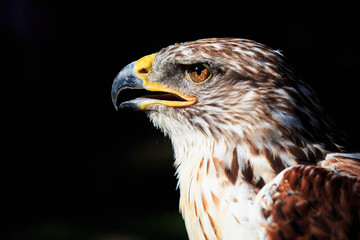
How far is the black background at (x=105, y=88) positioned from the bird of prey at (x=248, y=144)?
3130 mm

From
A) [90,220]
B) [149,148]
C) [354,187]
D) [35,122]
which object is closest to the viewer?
[354,187]

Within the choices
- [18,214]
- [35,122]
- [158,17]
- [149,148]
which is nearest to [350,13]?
[158,17]

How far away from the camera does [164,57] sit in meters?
2.28

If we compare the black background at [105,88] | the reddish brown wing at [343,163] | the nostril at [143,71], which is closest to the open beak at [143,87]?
the nostril at [143,71]

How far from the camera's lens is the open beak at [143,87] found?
2.28m

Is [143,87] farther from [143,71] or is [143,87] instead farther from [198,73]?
[198,73]

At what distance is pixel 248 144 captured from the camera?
1971 millimetres

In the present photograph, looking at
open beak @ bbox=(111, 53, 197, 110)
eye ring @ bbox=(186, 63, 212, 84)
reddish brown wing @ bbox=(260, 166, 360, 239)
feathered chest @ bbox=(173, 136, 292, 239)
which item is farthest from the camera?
open beak @ bbox=(111, 53, 197, 110)

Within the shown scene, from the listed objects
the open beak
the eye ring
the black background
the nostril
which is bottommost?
the black background

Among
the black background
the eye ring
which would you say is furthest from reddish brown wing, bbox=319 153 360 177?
the black background

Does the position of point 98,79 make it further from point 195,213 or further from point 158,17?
point 195,213

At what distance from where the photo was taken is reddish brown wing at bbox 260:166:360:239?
162 centimetres

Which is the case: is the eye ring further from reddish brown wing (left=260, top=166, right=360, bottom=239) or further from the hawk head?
reddish brown wing (left=260, top=166, right=360, bottom=239)

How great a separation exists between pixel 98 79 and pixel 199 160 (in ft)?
25.9
